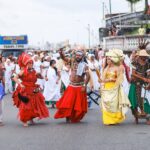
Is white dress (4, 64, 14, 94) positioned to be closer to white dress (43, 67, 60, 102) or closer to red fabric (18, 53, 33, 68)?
white dress (43, 67, 60, 102)

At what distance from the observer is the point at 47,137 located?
14.0 meters

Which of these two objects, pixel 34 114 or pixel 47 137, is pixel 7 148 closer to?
pixel 47 137

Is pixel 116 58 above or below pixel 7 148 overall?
above

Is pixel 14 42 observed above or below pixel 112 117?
above

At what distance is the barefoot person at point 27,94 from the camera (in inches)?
635

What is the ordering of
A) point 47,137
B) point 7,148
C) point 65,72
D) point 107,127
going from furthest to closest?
point 65,72
point 107,127
point 47,137
point 7,148

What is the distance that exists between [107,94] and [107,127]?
0.85 m

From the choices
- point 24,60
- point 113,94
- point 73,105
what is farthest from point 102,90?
point 24,60

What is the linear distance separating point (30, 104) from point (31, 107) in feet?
0.26

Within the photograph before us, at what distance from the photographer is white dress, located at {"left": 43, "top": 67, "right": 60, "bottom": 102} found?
72.1 ft

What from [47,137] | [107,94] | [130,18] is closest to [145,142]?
[47,137]

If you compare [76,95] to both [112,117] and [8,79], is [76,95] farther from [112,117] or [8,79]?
[8,79]

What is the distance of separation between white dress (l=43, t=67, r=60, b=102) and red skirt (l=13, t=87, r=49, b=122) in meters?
5.53

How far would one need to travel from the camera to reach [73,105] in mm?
16406
